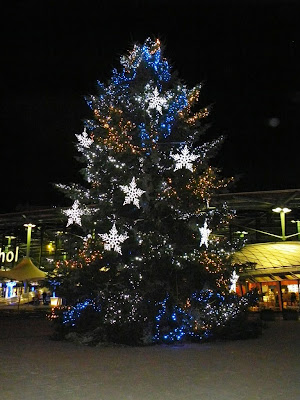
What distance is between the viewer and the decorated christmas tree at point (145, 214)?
12430 millimetres

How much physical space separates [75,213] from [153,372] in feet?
20.9

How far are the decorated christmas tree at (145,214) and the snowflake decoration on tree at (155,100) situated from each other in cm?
3

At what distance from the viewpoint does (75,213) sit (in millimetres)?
13344

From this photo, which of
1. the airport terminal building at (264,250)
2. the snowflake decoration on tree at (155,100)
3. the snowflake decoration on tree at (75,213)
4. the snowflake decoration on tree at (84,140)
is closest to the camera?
the snowflake decoration on tree at (155,100)

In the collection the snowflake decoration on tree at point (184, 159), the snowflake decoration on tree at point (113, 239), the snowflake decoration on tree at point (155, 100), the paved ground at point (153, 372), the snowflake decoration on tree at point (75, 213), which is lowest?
the paved ground at point (153, 372)

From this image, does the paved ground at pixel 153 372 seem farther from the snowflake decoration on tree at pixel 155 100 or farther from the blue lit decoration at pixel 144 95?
the snowflake decoration on tree at pixel 155 100

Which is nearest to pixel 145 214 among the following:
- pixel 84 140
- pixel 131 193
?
pixel 131 193

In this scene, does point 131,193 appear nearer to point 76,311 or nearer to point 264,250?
point 76,311

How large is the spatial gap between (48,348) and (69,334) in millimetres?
1239

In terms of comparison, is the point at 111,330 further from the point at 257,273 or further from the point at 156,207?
the point at 257,273

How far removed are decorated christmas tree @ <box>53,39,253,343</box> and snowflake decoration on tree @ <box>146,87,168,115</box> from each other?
3cm

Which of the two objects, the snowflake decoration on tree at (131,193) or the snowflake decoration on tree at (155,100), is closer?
the snowflake decoration on tree at (131,193)

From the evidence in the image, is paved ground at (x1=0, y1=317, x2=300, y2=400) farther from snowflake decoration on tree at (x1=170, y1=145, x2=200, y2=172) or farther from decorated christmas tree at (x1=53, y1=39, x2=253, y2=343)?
snowflake decoration on tree at (x1=170, y1=145, x2=200, y2=172)

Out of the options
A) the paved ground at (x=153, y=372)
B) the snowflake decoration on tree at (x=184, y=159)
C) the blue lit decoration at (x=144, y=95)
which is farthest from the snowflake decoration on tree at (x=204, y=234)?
the blue lit decoration at (x=144, y=95)
